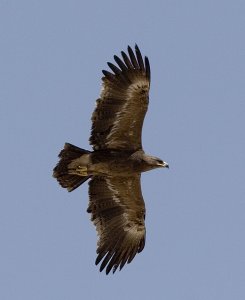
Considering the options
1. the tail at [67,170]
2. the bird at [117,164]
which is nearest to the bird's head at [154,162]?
the bird at [117,164]

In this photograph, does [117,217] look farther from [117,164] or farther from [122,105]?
[122,105]

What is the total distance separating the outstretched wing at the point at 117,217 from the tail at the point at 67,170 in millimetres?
398

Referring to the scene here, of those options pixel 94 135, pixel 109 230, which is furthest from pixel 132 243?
pixel 94 135

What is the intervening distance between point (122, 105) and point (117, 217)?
8.45 ft

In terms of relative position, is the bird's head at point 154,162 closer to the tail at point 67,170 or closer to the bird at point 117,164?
the bird at point 117,164

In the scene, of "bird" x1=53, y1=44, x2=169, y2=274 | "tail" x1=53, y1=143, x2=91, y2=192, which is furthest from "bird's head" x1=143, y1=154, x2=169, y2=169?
"tail" x1=53, y1=143, x2=91, y2=192

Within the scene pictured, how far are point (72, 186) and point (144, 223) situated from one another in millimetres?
1768

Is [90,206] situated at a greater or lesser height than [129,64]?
lesser

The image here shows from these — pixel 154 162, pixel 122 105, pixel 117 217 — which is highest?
pixel 122 105

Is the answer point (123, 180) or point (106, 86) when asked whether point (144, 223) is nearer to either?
point (123, 180)

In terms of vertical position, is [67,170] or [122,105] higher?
[122,105]

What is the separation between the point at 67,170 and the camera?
29781mm

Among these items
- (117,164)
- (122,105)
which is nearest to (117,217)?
(117,164)

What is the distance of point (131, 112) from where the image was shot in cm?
2956
